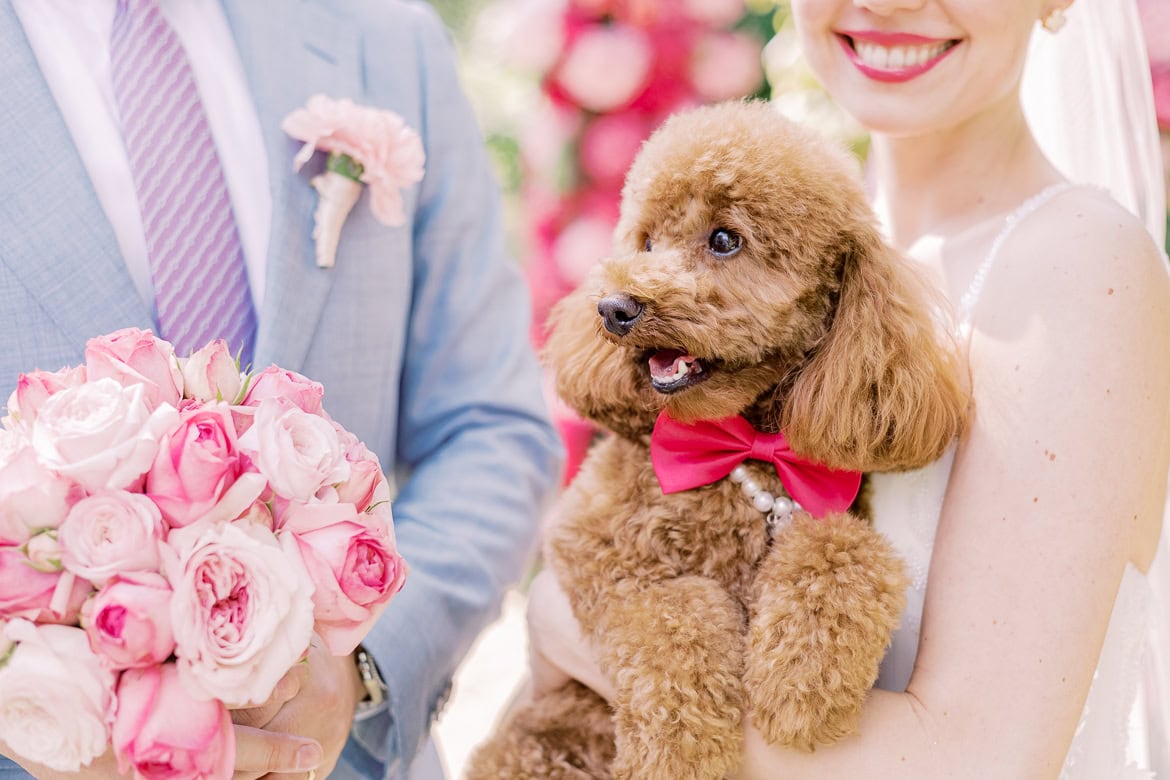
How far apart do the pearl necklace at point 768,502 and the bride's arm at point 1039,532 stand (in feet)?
0.60

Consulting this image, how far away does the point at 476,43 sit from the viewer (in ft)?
19.7

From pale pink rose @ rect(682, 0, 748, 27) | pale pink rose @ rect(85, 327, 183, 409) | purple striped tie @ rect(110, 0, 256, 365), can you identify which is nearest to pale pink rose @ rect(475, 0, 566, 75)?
pale pink rose @ rect(682, 0, 748, 27)

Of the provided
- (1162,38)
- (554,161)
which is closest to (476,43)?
(554,161)

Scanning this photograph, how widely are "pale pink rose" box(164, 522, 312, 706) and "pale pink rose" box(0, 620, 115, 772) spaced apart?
0.24 feet

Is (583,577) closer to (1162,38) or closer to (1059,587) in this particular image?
(1059,587)

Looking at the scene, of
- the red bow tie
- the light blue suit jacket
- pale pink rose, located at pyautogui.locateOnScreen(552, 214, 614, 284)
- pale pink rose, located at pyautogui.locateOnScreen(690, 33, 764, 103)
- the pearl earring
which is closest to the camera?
the red bow tie

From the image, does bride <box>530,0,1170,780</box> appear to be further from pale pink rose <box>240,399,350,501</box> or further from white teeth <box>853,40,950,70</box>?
pale pink rose <box>240,399,350,501</box>

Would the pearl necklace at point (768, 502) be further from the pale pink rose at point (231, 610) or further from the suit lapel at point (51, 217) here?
the suit lapel at point (51, 217)

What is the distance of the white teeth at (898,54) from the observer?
48.8 inches

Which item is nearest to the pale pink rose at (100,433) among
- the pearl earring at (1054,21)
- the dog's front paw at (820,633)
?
the dog's front paw at (820,633)

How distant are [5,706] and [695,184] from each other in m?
0.84

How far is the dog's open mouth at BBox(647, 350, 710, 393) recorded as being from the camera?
1.06m

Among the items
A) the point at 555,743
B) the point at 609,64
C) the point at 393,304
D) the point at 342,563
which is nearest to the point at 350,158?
the point at 393,304

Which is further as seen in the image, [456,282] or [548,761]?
[456,282]
